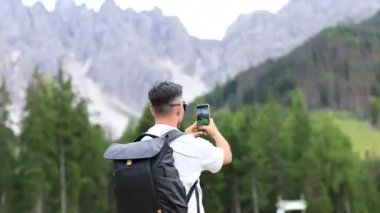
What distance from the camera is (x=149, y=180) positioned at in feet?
12.6

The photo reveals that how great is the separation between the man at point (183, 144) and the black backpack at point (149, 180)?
0.21 feet

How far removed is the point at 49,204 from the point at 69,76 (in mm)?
7528

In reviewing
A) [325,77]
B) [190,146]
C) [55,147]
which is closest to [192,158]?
[190,146]

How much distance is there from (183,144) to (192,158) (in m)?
0.08

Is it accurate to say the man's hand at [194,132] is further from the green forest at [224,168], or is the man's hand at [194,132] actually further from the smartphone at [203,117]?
the green forest at [224,168]

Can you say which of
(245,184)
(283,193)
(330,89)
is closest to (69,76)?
(245,184)

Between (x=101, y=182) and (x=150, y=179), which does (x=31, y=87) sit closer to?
(x=101, y=182)

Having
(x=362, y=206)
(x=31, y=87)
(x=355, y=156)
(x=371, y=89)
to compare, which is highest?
(x=371, y=89)

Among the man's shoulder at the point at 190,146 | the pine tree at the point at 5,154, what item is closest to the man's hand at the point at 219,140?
the man's shoulder at the point at 190,146

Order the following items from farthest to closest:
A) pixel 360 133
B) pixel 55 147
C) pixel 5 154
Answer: pixel 360 133 → pixel 55 147 → pixel 5 154

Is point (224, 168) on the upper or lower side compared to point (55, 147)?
lower

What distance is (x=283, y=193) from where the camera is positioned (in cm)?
5859

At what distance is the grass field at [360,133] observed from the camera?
113938 mm

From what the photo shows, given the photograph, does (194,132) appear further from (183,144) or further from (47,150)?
(47,150)
